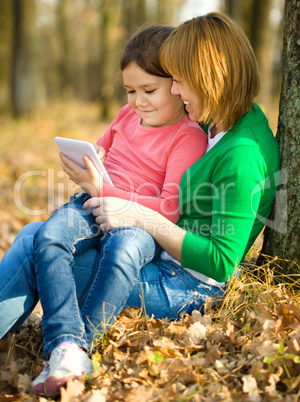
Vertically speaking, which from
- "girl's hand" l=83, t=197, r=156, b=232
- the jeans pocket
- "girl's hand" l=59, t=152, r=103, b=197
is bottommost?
the jeans pocket

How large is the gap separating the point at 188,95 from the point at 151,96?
0.98 ft

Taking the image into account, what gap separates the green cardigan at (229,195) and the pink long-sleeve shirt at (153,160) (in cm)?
9

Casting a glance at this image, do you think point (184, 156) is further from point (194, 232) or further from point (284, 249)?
point (284, 249)

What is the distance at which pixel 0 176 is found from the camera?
6.17 metres

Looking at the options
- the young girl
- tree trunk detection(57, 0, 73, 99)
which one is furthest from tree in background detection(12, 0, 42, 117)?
the young girl

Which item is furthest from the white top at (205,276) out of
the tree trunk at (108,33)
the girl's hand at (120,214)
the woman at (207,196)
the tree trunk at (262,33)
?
the tree trunk at (108,33)

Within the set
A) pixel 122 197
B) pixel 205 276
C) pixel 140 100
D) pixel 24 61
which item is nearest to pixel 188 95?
pixel 140 100

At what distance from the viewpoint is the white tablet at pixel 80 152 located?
2.18 m

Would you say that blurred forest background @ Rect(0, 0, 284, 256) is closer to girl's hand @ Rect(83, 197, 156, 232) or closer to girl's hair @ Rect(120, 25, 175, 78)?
girl's hair @ Rect(120, 25, 175, 78)

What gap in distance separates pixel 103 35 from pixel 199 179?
38.9ft

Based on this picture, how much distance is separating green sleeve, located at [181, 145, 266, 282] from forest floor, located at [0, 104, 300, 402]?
0.28 meters

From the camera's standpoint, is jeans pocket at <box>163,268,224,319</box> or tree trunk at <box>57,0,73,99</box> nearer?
jeans pocket at <box>163,268,224,319</box>

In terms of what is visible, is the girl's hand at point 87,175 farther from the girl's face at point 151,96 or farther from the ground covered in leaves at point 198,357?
the ground covered in leaves at point 198,357

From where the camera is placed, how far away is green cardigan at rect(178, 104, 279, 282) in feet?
6.24
